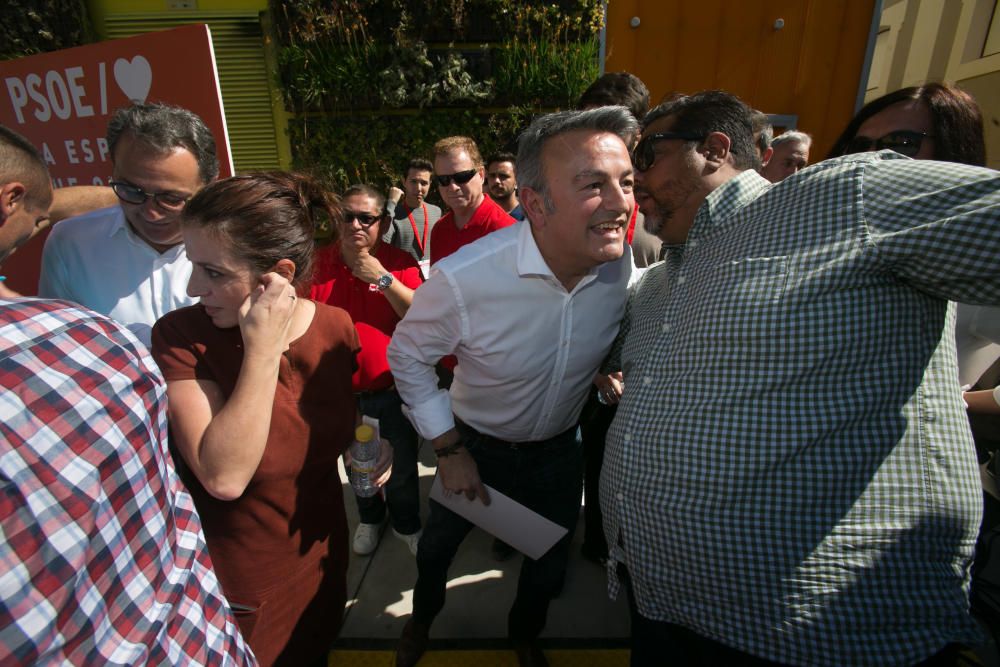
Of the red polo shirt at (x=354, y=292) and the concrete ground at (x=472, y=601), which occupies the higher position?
the red polo shirt at (x=354, y=292)

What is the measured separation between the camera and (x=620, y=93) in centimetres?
262

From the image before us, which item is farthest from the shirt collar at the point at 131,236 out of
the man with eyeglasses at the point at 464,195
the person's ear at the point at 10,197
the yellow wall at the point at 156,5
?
the yellow wall at the point at 156,5

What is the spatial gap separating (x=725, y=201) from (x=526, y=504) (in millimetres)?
1352

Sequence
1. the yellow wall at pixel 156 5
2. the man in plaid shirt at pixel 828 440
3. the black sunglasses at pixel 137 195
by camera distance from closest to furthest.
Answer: the man in plaid shirt at pixel 828 440 → the black sunglasses at pixel 137 195 → the yellow wall at pixel 156 5

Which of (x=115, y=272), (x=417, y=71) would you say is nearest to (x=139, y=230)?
(x=115, y=272)

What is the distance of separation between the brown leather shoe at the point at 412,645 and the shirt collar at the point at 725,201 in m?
1.90

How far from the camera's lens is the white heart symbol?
8.04 ft

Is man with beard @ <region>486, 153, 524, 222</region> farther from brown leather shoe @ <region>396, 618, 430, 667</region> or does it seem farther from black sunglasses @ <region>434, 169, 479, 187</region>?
brown leather shoe @ <region>396, 618, 430, 667</region>

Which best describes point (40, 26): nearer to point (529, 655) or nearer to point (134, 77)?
point (134, 77)

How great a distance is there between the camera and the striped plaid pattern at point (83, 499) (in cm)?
60

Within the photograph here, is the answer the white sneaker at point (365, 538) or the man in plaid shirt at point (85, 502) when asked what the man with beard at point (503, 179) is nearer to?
the white sneaker at point (365, 538)

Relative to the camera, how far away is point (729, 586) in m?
1.08

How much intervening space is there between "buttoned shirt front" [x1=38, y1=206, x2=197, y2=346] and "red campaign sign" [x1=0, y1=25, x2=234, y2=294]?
2.14ft

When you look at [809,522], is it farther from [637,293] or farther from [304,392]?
[304,392]
